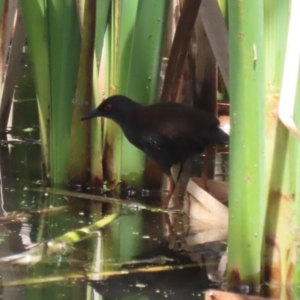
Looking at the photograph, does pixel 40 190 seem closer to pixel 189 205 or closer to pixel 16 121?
pixel 189 205

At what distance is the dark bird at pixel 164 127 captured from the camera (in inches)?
166

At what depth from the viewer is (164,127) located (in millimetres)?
4273

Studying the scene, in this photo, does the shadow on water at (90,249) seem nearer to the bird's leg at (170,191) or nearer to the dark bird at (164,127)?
the bird's leg at (170,191)

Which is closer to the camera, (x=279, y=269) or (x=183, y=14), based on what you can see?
(x=279, y=269)

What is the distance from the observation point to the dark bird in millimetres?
4207

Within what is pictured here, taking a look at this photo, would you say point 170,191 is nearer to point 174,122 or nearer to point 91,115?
point 174,122

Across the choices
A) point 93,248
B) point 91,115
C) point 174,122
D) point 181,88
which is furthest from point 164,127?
point 93,248

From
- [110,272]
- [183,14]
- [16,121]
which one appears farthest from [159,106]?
[16,121]

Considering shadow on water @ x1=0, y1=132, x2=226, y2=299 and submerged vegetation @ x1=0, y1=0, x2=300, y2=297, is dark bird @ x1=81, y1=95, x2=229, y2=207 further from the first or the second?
shadow on water @ x1=0, y1=132, x2=226, y2=299

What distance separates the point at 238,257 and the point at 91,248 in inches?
34.1

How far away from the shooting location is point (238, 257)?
2.63 meters

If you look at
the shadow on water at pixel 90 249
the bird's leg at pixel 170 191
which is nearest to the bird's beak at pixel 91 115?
the shadow on water at pixel 90 249

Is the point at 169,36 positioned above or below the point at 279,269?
above

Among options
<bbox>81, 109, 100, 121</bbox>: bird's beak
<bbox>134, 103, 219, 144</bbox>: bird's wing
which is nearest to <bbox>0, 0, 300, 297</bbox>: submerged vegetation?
<bbox>81, 109, 100, 121</bbox>: bird's beak
